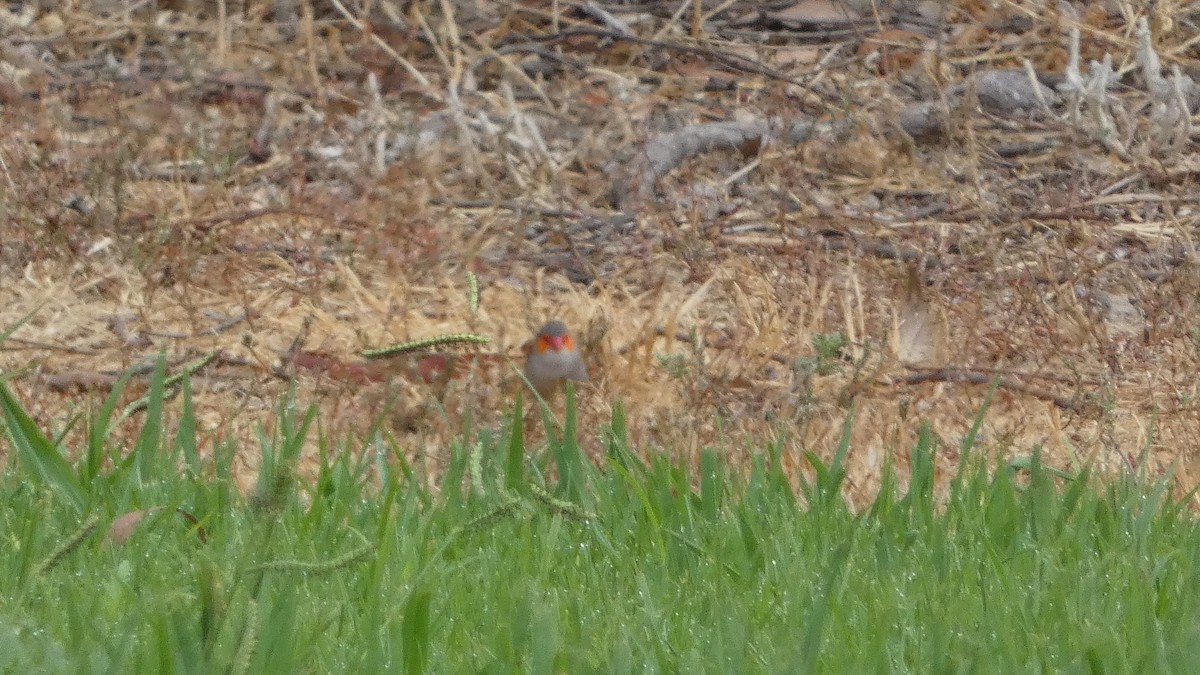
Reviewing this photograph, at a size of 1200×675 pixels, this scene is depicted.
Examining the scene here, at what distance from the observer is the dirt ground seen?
4195mm

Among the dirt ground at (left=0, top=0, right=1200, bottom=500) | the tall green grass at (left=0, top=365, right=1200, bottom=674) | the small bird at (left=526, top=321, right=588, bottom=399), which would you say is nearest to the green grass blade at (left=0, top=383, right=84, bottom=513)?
the tall green grass at (left=0, top=365, right=1200, bottom=674)

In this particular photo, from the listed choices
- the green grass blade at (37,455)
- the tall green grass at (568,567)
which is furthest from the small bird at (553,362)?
the green grass blade at (37,455)

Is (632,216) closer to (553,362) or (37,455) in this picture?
(553,362)

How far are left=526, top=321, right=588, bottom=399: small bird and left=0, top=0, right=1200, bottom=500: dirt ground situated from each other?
4.2 inches

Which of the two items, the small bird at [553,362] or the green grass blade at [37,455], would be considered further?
the small bird at [553,362]

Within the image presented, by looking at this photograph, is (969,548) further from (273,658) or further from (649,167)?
(649,167)

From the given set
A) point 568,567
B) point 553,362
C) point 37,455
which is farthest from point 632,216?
point 568,567

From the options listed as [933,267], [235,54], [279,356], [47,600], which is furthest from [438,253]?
[47,600]

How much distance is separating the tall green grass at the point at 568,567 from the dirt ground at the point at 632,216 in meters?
0.39

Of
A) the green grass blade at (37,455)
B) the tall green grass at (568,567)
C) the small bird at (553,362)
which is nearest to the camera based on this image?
the tall green grass at (568,567)

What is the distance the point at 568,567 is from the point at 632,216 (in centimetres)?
287

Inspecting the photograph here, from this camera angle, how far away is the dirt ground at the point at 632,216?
13.8ft

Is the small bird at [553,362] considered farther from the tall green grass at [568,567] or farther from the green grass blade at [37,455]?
the green grass blade at [37,455]

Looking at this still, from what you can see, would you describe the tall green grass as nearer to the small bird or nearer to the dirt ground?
the dirt ground
